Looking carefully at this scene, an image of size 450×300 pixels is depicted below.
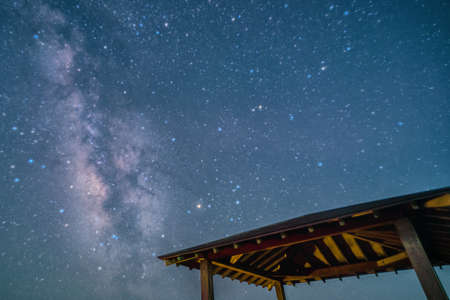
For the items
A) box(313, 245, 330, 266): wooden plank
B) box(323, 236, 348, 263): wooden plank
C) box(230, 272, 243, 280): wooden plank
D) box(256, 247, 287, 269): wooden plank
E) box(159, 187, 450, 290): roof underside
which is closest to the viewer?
box(159, 187, 450, 290): roof underside

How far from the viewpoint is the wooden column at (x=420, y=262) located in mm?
2979

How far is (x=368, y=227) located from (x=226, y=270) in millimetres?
3976

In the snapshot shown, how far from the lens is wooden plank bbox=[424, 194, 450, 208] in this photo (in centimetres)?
291

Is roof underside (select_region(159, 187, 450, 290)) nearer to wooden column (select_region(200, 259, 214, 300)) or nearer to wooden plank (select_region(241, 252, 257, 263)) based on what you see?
wooden plank (select_region(241, 252, 257, 263))

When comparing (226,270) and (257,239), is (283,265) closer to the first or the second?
(226,270)

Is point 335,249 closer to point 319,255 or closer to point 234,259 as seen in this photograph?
point 319,255

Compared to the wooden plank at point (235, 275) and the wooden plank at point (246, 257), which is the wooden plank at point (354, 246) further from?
the wooden plank at point (235, 275)

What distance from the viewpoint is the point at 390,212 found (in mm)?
3617

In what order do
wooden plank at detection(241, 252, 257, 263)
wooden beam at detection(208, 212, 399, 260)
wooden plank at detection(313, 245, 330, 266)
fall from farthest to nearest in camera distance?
wooden plank at detection(313, 245, 330, 266) < wooden plank at detection(241, 252, 257, 263) < wooden beam at detection(208, 212, 399, 260)

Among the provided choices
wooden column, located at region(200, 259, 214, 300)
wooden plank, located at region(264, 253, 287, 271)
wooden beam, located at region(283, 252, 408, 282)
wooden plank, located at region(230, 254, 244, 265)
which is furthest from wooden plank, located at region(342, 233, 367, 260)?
wooden column, located at region(200, 259, 214, 300)

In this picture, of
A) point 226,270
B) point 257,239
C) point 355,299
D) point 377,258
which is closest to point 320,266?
point 377,258

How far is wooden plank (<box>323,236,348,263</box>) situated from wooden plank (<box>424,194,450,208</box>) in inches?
143

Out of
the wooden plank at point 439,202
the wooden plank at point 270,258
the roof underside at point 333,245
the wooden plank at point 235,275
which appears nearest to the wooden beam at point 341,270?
the roof underside at point 333,245

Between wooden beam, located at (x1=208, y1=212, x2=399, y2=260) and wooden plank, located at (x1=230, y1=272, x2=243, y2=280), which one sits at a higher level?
wooden beam, located at (x1=208, y1=212, x2=399, y2=260)
